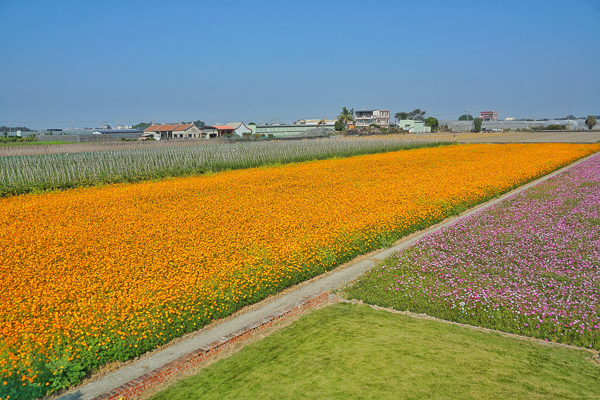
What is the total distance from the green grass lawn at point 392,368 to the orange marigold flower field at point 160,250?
5.30ft

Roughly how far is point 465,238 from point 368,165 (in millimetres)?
19481

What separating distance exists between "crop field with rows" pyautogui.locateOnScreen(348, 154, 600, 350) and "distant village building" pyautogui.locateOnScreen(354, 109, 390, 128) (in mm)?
164100

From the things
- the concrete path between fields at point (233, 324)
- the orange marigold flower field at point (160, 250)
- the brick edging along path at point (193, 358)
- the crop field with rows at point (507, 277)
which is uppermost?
the orange marigold flower field at point (160, 250)

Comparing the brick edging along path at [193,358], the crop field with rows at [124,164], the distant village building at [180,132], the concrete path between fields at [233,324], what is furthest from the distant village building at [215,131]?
the brick edging along path at [193,358]

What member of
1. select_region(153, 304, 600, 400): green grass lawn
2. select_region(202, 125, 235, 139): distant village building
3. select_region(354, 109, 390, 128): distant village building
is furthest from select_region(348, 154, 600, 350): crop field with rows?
select_region(354, 109, 390, 128): distant village building

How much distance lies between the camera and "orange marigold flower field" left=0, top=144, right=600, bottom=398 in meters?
6.90

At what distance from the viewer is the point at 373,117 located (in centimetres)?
17612

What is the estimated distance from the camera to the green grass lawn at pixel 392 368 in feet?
17.6

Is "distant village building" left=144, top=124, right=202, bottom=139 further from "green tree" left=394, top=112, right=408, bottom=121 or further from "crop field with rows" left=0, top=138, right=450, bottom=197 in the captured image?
"green tree" left=394, top=112, right=408, bottom=121

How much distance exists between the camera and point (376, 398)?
5176mm

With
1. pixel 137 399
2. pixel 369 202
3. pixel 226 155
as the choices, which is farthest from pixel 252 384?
pixel 226 155

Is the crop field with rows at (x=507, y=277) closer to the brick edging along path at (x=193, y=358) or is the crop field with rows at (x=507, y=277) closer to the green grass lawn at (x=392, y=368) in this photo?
the green grass lawn at (x=392, y=368)

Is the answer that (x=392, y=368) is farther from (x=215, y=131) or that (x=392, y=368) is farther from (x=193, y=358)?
(x=215, y=131)

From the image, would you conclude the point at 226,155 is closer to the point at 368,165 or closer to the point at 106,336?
the point at 368,165
